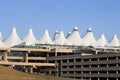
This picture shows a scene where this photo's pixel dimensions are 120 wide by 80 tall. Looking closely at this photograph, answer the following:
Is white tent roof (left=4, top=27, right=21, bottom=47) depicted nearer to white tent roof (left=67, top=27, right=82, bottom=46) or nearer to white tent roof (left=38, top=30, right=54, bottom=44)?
white tent roof (left=38, top=30, right=54, bottom=44)

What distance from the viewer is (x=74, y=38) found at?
177m

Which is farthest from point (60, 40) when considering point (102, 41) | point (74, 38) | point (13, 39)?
point (102, 41)

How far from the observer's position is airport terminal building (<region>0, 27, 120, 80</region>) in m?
124

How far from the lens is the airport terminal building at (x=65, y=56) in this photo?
123625mm

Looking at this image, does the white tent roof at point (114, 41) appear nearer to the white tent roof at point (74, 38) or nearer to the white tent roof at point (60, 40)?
the white tent roof at point (74, 38)

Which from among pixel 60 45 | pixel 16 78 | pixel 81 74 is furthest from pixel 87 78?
pixel 16 78

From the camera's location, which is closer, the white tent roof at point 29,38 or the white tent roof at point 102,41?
the white tent roof at point 29,38

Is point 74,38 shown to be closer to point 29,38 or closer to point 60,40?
point 60,40

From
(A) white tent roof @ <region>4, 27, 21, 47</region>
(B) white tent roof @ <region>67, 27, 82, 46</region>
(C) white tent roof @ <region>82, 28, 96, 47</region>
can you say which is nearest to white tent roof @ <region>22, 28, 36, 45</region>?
(A) white tent roof @ <region>4, 27, 21, 47</region>

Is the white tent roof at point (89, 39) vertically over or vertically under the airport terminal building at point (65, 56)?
over

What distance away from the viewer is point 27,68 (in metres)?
148

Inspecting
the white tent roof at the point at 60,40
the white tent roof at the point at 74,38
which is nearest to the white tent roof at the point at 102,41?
the white tent roof at the point at 74,38

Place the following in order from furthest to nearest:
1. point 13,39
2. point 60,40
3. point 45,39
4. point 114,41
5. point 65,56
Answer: point 114,41 → point 45,39 → point 60,40 → point 13,39 → point 65,56

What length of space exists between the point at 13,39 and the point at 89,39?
33730 mm
